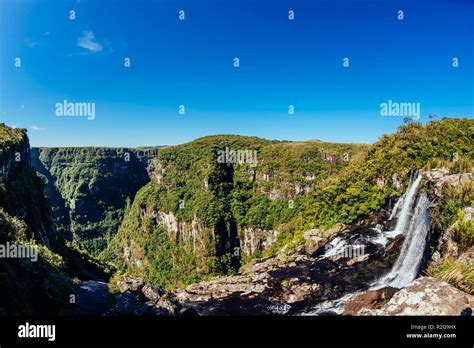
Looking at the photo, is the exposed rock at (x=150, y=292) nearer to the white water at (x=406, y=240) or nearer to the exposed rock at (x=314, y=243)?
the white water at (x=406, y=240)

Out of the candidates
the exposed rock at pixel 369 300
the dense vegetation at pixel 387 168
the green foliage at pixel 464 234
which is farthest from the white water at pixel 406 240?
the green foliage at pixel 464 234

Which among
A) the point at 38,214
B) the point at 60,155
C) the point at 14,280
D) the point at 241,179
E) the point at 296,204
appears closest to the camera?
the point at 14,280

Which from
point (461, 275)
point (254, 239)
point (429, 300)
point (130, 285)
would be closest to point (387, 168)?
point (461, 275)

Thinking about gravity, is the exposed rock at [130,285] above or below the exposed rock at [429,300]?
below

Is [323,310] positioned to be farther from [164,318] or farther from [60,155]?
[60,155]

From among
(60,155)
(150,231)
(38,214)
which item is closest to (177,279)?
(150,231)

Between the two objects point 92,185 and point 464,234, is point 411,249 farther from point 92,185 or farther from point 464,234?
point 92,185
